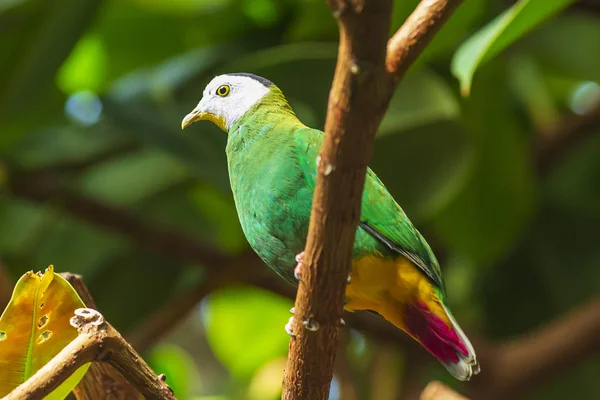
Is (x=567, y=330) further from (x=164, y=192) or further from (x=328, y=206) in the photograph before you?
(x=328, y=206)

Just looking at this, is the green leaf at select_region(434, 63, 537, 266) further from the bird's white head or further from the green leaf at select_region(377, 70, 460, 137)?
the bird's white head

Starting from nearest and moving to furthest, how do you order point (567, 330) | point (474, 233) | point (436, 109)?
point (436, 109)
point (567, 330)
point (474, 233)

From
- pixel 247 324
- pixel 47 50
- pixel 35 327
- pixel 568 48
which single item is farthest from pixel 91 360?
pixel 247 324

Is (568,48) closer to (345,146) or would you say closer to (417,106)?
(417,106)

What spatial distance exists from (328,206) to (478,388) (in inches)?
53.3

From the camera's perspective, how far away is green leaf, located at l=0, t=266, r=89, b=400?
66 centimetres

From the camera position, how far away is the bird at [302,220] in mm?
760

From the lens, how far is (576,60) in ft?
5.90

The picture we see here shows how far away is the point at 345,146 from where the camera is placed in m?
0.53

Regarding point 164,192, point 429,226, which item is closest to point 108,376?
point 164,192

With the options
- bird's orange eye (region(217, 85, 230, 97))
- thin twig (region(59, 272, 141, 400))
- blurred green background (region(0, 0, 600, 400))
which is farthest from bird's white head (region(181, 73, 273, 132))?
blurred green background (region(0, 0, 600, 400))

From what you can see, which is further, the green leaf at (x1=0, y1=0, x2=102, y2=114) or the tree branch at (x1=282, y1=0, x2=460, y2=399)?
the green leaf at (x1=0, y1=0, x2=102, y2=114)

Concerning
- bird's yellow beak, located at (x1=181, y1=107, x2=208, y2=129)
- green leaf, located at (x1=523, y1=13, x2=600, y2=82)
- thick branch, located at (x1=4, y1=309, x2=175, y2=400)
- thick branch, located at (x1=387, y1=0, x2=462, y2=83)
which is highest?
green leaf, located at (x1=523, y1=13, x2=600, y2=82)

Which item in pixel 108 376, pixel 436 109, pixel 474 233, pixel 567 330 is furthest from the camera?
pixel 474 233
